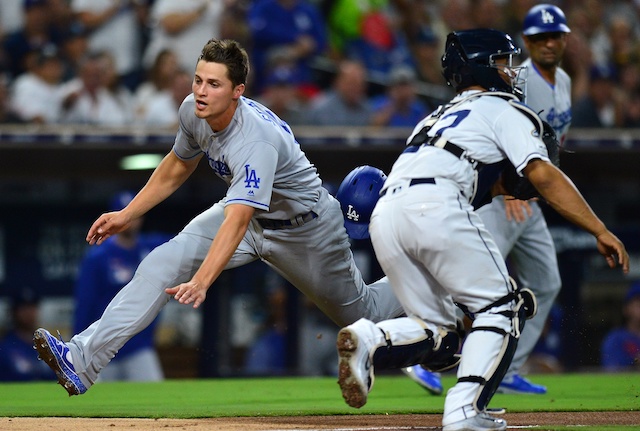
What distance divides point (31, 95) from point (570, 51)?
548 cm

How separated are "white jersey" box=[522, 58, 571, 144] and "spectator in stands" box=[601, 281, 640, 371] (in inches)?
138

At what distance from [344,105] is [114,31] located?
2.27 m

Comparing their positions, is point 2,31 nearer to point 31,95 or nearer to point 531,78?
point 31,95

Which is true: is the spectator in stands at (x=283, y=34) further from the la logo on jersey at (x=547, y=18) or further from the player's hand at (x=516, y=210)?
the player's hand at (x=516, y=210)

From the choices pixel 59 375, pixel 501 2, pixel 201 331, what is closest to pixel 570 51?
pixel 501 2

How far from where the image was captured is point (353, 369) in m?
3.90

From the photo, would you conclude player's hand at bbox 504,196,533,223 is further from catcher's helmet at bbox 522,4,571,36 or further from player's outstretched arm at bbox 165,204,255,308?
player's outstretched arm at bbox 165,204,255,308

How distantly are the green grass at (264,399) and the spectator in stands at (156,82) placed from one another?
265 centimetres

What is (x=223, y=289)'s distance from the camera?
10.2 m

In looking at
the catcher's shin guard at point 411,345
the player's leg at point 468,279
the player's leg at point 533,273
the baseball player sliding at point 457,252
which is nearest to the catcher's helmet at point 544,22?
the player's leg at point 533,273

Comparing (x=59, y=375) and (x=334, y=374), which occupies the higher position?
(x=59, y=375)

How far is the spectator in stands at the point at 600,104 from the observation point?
10219 mm

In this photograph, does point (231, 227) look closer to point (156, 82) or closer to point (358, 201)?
point (358, 201)

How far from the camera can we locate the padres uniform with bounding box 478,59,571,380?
640 centimetres
